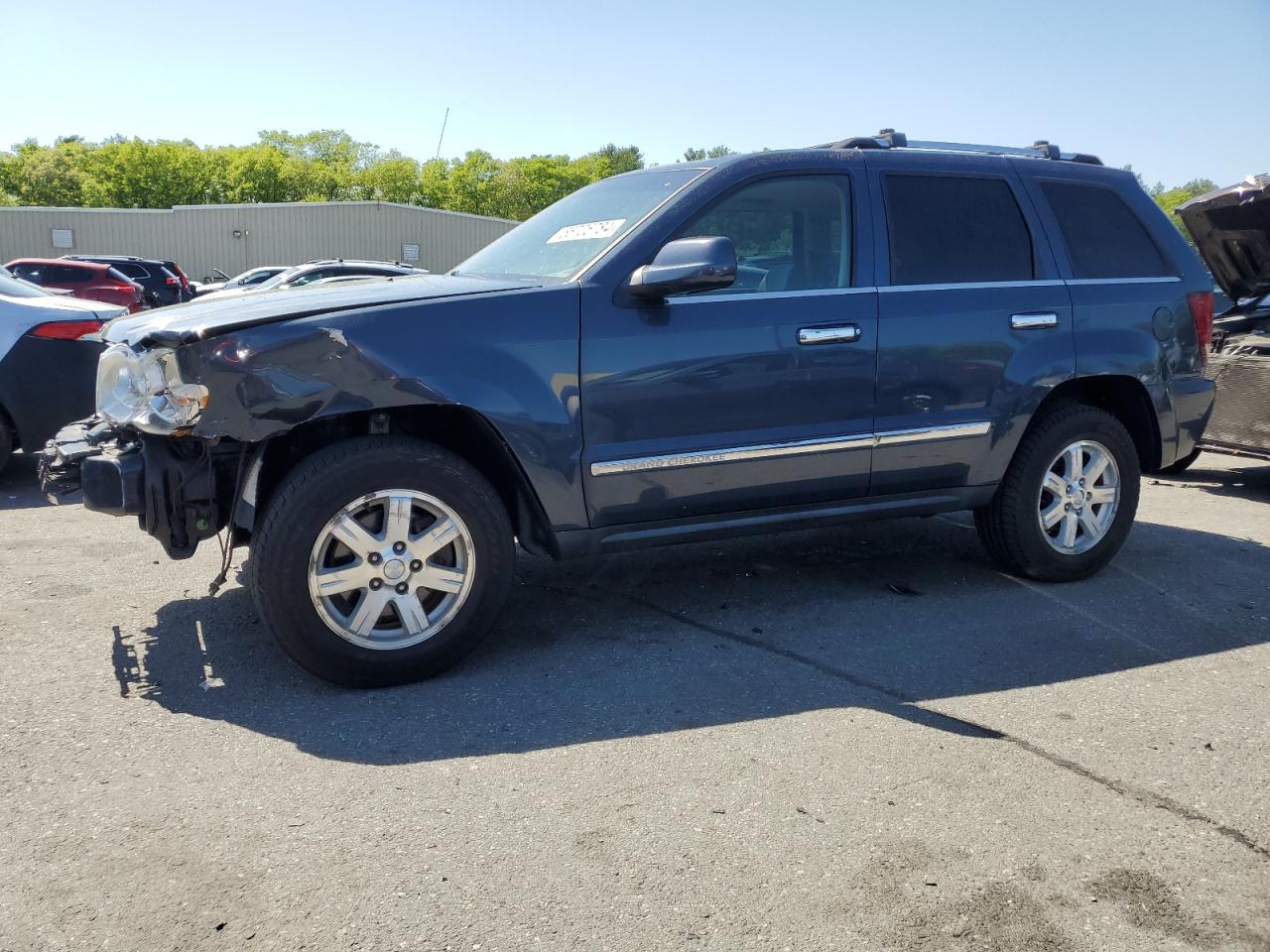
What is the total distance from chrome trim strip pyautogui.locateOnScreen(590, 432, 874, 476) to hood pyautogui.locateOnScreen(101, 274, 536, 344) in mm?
757

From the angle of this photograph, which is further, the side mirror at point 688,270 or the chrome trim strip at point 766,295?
the chrome trim strip at point 766,295

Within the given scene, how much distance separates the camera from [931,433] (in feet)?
14.9

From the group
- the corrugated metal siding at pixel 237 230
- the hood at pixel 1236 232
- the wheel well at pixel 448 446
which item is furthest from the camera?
the corrugated metal siding at pixel 237 230

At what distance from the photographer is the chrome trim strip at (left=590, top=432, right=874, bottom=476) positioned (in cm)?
396

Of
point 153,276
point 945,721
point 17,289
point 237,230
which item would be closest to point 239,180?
point 237,230

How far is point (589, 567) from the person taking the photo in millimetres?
5277

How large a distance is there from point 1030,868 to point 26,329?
21.2 ft

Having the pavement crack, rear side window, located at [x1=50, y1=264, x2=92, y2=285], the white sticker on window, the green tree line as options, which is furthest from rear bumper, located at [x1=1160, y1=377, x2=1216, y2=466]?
the green tree line

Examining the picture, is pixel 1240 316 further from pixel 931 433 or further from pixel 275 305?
pixel 275 305

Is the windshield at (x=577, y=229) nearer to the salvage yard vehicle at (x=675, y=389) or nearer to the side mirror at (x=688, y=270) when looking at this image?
the salvage yard vehicle at (x=675, y=389)

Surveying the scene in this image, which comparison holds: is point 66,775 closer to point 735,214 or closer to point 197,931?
point 197,931

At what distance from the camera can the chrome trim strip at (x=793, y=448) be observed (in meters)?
3.98

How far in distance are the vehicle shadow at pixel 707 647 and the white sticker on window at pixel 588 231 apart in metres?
1.58

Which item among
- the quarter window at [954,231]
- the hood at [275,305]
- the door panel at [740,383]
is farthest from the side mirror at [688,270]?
the quarter window at [954,231]
